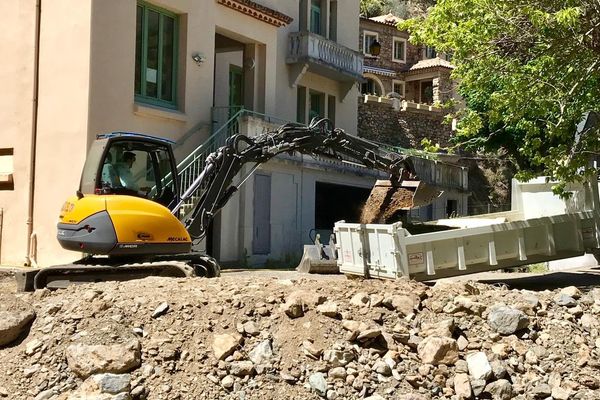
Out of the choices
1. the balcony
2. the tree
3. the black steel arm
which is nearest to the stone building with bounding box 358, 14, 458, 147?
the balcony

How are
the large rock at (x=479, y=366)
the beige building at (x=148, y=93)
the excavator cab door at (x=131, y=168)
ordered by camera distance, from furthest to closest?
1. the beige building at (x=148, y=93)
2. the excavator cab door at (x=131, y=168)
3. the large rock at (x=479, y=366)

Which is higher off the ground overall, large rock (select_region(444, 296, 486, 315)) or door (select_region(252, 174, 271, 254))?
door (select_region(252, 174, 271, 254))

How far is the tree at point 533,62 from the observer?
1123cm

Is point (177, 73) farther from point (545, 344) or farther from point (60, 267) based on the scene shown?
point (545, 344)

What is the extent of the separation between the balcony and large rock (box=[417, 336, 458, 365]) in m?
Result: 17.3

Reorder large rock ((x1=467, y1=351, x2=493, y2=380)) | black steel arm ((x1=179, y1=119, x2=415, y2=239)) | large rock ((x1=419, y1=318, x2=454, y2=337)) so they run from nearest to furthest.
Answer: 1. large rock ((x1=467, y1=351, x2=493, y2=380))
2. large rock ((x1=419, y1=318, x2=454, y2=337))
3. black steel arm ((x1=179, y1=119, x2=415, y2=239))

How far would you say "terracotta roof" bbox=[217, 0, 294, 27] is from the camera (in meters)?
19.7

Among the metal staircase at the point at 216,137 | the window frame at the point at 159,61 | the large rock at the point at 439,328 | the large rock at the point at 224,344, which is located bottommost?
the large rock at the point at 224,344

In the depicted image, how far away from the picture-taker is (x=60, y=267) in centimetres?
1070

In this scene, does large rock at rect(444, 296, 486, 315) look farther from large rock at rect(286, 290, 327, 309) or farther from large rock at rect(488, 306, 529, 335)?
large rock at rect(286, 290, 327, 309)

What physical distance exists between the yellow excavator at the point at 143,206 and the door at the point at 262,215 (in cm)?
680

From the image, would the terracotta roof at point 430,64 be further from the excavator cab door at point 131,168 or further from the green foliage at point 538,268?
the excavator cab door at point 131,168

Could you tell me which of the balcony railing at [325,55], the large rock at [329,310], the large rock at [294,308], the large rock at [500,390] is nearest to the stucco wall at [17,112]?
the balcony railing at [325,55]

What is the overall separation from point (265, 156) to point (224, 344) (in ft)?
20.4
